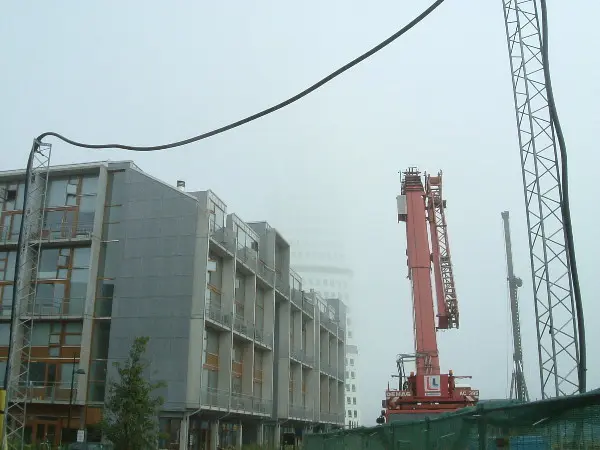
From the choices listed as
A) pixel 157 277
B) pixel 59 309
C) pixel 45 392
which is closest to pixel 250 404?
pixel 157 277

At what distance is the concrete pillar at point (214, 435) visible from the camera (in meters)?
39.3

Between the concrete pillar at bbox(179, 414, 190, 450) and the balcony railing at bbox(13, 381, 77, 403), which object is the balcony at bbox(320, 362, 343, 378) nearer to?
the concrete pillar at bbox(179, 414, 190, 450)

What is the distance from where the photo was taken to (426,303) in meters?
27.7

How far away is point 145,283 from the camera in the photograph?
125 feet

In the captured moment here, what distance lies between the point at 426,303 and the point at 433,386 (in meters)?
3.56

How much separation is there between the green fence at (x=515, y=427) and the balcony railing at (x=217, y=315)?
28.5m

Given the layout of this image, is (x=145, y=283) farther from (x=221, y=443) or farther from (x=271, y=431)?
(x=271, y=431)

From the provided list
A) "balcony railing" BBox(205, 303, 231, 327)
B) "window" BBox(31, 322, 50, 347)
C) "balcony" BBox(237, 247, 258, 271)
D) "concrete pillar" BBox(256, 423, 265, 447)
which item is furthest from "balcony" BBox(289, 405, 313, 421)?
"window" BBox(31, 322, 50, 347)

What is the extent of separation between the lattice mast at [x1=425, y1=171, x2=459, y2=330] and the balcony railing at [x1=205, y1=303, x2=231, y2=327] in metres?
13.5

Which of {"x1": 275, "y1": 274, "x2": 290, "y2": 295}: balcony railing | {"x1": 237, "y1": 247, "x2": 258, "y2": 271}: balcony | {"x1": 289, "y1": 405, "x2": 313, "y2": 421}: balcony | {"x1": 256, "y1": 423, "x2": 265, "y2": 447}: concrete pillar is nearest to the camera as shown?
{"x1": 237, "y1": 247, "x2": 258, "y2": 271}: balcony

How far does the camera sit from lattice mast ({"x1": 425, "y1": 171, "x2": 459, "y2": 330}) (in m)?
29.7

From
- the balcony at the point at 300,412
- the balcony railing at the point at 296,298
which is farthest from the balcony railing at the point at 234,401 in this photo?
the balcony railing at the point at 296,298

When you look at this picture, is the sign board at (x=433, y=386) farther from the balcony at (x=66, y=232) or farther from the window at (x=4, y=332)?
the window at (x=4, y=332)

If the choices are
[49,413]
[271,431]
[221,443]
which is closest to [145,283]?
[49,413]
